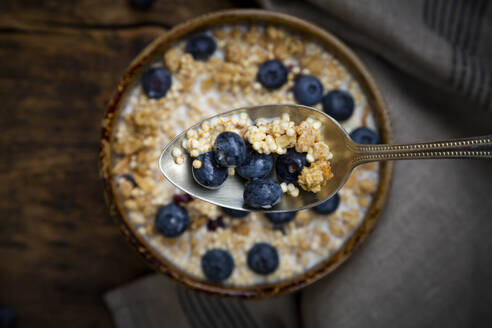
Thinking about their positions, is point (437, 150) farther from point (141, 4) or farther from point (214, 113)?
Result: point (141, 4)

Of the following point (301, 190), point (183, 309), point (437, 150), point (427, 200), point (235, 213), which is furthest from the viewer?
point (183, 309)

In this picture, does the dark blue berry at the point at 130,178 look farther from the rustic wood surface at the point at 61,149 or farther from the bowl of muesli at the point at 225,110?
the rustic wood surface at the point at 61,149

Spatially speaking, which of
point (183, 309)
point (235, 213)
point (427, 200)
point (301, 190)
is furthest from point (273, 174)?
point (183, 309)

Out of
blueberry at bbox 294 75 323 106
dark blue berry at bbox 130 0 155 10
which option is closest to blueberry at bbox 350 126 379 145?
blueberry at bbox 294 75 323 106

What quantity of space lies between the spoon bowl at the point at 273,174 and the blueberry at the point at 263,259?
27 centimetres

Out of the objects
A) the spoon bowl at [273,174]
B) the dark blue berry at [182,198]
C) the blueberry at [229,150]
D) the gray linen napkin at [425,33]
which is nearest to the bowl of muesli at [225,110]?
the dark blue berry at [182,198]

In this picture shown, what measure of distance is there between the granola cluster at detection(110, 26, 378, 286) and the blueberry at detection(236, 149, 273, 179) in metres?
0.33

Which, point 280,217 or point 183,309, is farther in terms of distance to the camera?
point 183,309

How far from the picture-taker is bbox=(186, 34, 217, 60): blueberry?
3.36ft

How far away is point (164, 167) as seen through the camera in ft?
2.49

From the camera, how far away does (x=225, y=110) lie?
3.39ft

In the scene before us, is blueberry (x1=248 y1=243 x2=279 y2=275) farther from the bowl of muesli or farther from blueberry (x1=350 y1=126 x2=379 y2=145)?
blueberry (x1=350 y1=126 x2=379 y2=145)

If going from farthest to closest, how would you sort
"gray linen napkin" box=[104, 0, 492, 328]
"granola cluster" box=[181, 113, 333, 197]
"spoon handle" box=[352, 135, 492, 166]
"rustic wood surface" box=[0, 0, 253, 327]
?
1. "rustic wood surface" box=[0, 0, 253, 327]
2. "gray linen napkin" box=[104, 0, 492, 328]
3. "granola cluster" box=[181, 113, 333, 197]
4. "spoon handle" box=[352, 135, 492, 166]

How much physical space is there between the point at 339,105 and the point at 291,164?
1.23 ft
